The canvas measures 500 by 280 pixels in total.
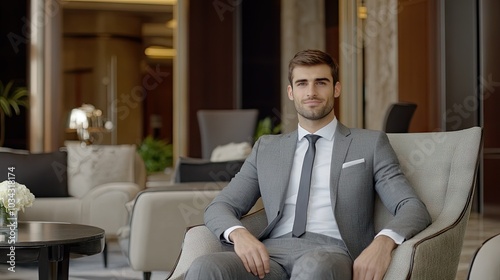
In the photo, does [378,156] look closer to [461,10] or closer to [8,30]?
[461,10]

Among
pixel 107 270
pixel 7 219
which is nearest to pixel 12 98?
pixel 107 270

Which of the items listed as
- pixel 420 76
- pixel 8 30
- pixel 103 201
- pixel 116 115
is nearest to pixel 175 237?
pixel 103 201

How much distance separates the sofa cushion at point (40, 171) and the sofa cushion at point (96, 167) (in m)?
0.35

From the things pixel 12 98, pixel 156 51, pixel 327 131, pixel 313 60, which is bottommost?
pixel 327 131

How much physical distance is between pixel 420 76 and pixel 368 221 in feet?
21.3

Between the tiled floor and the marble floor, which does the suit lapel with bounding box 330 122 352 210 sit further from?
the tiled floor

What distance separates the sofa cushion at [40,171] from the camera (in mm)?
5309

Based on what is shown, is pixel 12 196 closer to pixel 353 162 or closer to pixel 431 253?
pixel 353 162

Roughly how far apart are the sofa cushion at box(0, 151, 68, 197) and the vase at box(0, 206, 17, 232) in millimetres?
1687

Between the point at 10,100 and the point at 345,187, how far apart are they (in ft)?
26.3

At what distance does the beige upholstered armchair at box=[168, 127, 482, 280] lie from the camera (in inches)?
90.4

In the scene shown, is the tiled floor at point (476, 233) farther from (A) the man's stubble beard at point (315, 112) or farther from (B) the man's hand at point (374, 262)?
(B) the man's hand at point (374, 262)

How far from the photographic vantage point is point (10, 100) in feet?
32.7

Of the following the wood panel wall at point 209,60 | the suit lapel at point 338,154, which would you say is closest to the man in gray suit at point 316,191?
the suit lapel at point 338,154
